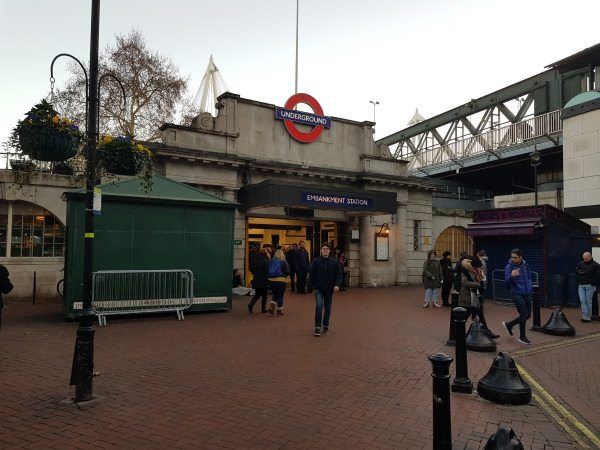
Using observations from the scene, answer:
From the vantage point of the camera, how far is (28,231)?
14.2m

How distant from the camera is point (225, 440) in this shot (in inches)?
155

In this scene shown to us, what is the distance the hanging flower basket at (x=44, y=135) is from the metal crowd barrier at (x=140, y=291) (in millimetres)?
4207

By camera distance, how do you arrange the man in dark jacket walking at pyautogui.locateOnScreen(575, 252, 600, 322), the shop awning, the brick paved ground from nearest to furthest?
the brick paved ground → the man in dark jacket walking at pyautogui.locateOnScreen(575, 252, 600, 322) → the shop awning

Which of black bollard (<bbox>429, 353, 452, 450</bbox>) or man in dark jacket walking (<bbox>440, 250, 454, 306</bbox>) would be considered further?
man in dark jacket walking (<bbox>440, 250, 454, 306</bbox>)

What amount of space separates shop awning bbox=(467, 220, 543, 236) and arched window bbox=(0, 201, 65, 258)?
14.8 meters

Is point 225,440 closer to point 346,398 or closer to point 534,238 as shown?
point 346,398

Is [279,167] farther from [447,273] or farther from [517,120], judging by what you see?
[517,120]

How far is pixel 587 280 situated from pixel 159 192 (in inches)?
432

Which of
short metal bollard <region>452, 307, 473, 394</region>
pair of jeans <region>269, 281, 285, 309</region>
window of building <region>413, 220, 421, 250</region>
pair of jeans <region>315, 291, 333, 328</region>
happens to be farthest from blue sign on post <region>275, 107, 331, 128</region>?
short metal bollard <region>452, 307, 473, 394</region>

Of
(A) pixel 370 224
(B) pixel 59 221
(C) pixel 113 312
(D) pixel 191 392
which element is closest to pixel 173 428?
(D) pixel 191 392

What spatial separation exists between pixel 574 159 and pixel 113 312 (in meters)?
21.4

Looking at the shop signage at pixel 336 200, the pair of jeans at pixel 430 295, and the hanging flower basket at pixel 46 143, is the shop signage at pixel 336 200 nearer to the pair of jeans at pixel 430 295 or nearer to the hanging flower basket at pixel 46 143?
the pair of jeans at pixel 430 295

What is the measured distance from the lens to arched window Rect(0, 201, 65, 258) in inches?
547

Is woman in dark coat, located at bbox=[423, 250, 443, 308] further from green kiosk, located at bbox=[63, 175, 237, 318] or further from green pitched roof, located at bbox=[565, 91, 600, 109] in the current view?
green pitched roof, located at bbox=[565, 91, 600, 109]
